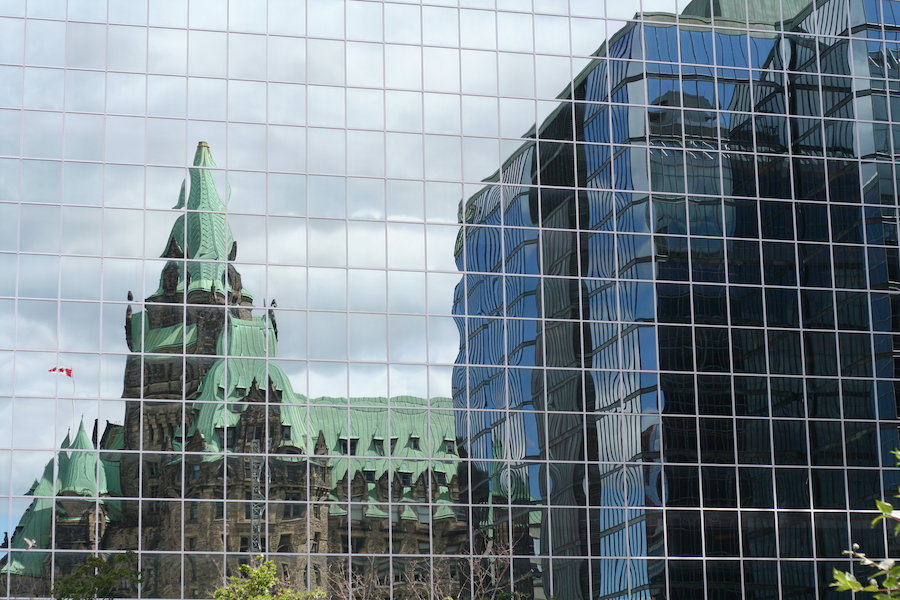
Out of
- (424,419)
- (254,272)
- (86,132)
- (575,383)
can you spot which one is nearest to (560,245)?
(575,383)

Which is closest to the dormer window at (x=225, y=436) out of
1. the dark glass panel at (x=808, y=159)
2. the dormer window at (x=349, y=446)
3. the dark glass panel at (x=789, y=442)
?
the dormer window at (x=349, y=446)

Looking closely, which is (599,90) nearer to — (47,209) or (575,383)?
(575,383)

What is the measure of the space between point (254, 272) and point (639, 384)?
17.1 m

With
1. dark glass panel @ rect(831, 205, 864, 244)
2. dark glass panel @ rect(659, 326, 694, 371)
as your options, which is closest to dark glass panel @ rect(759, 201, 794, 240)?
dark glass panel @ rect(831, 205, 864, 244)

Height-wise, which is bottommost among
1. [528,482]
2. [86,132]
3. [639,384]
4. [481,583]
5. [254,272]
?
[481,583]

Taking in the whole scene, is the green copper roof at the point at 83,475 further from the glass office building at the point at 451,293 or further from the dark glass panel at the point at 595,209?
the dark glass panel at the point at 595,209

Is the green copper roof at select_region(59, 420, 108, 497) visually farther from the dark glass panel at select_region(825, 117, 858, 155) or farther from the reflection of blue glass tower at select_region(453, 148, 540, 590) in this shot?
the dark glass panel at select_region(825, 117, 858, 155)

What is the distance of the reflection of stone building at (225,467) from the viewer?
148 feet

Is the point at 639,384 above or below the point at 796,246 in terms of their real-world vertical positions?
below

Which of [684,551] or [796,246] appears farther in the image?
[796,246]

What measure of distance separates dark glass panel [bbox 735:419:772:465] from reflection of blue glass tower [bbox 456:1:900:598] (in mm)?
127

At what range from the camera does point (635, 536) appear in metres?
47.8

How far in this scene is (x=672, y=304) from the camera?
5034 centimetres

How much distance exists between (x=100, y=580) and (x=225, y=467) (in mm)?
7090
